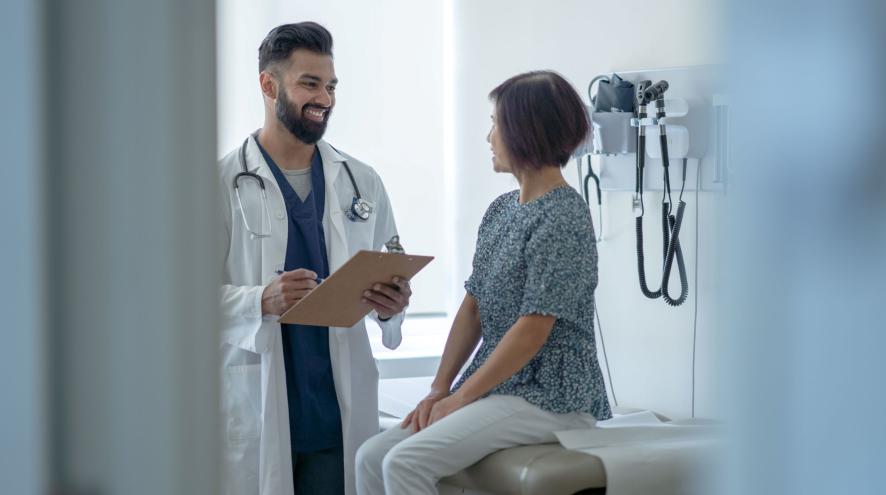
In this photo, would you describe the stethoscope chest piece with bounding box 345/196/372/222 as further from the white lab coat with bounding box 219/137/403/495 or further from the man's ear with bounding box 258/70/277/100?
the man's ear with bounding box 258/70/277/100

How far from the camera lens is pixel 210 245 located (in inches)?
21.1

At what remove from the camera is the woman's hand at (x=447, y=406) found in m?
2.50

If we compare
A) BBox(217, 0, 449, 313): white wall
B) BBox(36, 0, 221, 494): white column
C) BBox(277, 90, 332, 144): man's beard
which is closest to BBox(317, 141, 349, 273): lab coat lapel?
BBox(277, 90, 332, 144): man's beard

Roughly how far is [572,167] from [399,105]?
0.86m

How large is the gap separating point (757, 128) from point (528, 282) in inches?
78.9

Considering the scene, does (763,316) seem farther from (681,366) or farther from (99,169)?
(681,366)

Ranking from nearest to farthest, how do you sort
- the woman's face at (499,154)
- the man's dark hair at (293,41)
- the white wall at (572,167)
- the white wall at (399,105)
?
1. the woman's face at (499,154)
2. the man's dark hair at (293,41)
3. the white wall at (572,167)
4. the white wall at (399,105)

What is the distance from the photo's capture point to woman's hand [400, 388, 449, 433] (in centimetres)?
258

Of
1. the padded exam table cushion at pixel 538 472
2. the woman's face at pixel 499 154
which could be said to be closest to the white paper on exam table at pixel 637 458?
the padded exam table cushion at pixel 538 472

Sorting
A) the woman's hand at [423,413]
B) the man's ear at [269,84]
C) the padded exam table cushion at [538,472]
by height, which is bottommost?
the padded exam table cushion at [538,472]

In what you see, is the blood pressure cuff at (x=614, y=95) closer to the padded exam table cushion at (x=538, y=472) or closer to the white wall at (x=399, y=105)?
the white wall at (x=399, y=105)

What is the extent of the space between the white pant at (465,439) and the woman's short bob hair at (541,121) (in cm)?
62

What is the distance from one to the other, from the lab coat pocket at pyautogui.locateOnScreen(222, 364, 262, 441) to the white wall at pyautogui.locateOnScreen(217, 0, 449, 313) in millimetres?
1612

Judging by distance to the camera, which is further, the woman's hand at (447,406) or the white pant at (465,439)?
the woman's hand at (447,406)
